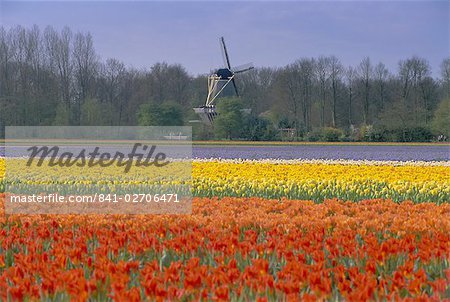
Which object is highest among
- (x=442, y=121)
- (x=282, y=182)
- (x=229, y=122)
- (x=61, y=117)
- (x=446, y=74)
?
(x=446, y=74)

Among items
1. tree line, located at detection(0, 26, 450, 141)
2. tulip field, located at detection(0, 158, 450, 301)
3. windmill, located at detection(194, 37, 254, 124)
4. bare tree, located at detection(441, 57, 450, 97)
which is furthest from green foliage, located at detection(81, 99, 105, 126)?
tulip field, located at detection(0, 158, 450, 301)

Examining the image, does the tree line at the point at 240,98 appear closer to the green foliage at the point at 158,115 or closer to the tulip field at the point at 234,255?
the green foliage at the point at 158,115

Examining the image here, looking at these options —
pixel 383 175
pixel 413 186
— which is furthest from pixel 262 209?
pixel 383 175

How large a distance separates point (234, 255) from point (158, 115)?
107ft

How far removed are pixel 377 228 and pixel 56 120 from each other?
32.3m

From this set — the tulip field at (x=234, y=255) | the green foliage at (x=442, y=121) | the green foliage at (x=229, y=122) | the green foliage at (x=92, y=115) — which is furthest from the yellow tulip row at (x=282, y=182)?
the green foliage at (x=229, y=122)

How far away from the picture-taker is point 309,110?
158ft

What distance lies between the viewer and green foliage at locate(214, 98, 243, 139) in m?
36.5

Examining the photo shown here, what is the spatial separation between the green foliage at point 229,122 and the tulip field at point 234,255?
96.3 ft

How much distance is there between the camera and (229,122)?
3650 cm

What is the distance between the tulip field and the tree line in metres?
29.7

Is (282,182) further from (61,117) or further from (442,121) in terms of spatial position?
(61,117)

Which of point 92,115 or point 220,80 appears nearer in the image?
point 92,115

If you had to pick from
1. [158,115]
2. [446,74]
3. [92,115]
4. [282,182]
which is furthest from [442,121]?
[282,182]
